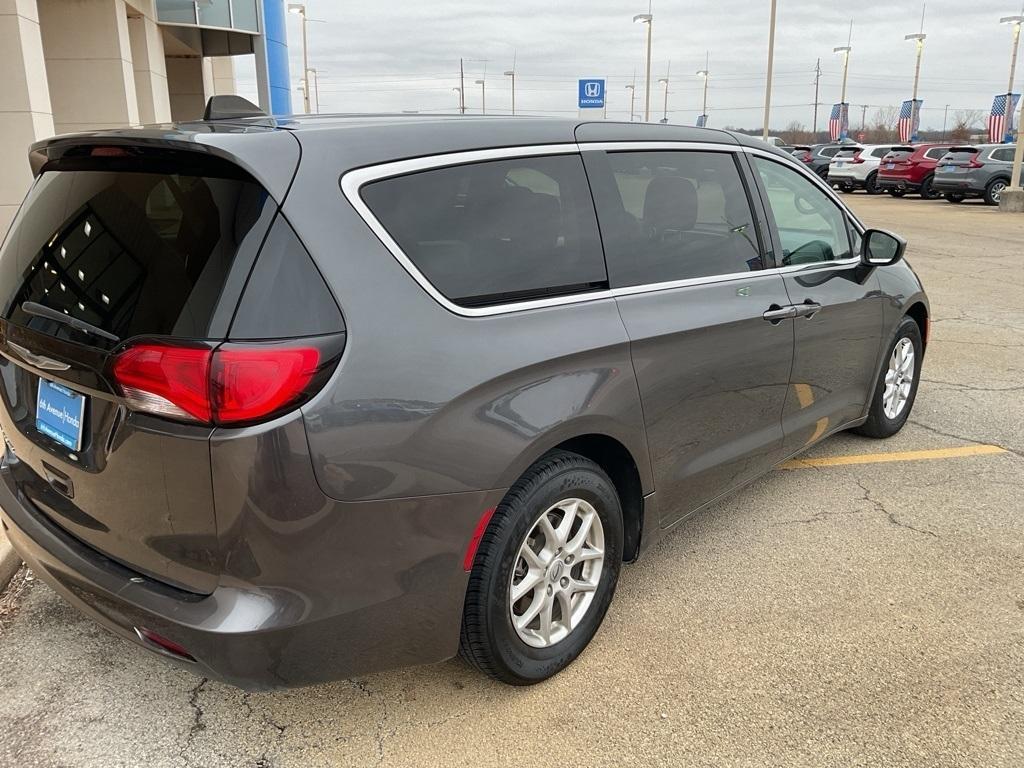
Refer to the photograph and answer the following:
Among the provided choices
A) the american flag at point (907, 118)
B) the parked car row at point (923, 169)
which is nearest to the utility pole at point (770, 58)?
the parked car row at point (923, 169)

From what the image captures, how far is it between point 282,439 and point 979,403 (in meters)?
5.32

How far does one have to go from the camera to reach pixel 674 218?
323 cm

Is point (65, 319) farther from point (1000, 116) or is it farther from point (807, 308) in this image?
point (1000, 116)

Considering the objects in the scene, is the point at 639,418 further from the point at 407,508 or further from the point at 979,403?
the point at 979,403

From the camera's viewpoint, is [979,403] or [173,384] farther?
[979,403]

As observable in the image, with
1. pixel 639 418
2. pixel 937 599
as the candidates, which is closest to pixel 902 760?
pixel 937 599

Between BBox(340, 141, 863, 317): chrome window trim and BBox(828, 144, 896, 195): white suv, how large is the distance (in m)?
28.4

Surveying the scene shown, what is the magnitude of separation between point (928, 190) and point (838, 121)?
3191 centimetres

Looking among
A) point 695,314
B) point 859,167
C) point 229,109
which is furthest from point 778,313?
point 859,167

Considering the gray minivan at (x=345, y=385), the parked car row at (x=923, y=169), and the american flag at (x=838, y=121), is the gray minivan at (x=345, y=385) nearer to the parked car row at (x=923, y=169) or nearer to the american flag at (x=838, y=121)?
the parked car row at (x=923, y=169)

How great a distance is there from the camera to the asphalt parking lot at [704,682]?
8.13 ft

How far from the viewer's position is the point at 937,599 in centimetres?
329

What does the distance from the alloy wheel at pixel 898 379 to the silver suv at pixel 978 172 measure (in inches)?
874

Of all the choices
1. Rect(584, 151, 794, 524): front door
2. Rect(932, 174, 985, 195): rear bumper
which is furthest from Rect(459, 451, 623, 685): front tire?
Rect(932, 174, 985, 195): rear bumper
